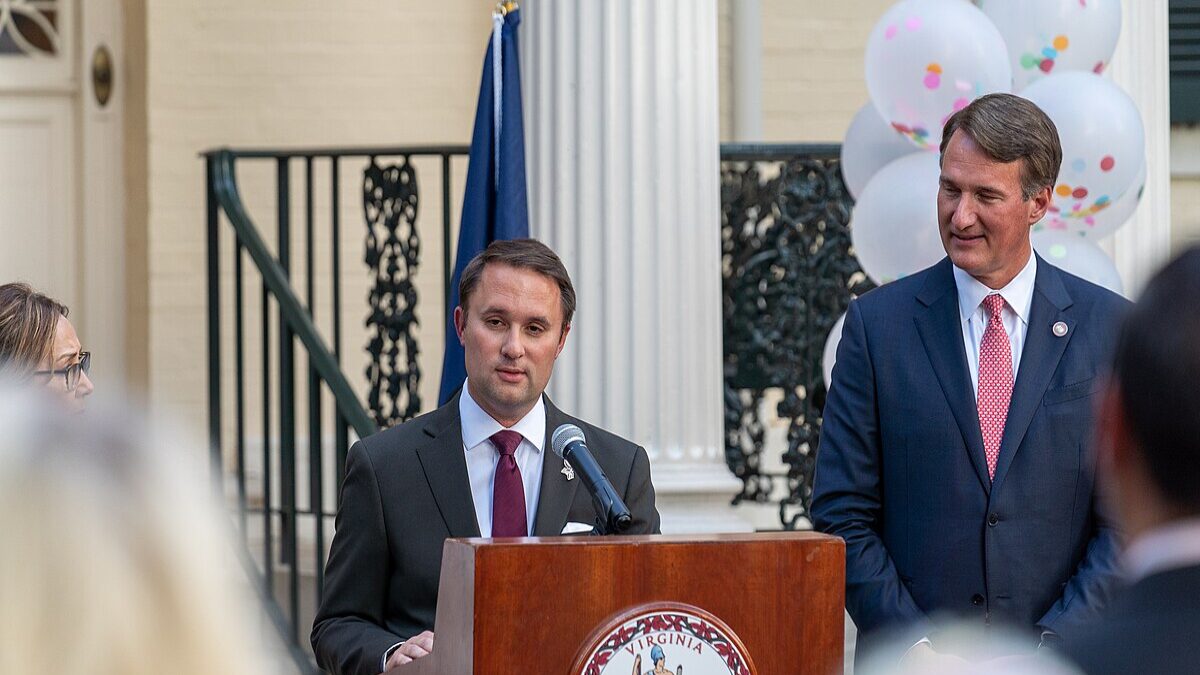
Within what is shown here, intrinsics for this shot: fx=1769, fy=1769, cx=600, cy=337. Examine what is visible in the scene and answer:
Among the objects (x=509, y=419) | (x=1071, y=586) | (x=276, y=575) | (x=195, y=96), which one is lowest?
(x=276, y=575)

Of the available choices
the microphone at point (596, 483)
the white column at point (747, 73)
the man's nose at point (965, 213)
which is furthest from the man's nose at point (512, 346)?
the white column at point (747, 73)

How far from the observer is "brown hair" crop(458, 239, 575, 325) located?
3.35 meters

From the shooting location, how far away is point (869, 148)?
5012 mm

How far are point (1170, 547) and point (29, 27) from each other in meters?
7.02

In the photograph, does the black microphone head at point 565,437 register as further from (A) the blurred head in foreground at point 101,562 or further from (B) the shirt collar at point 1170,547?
(A) the blurred head in foreground at point 101,562

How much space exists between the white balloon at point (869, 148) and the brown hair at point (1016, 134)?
1.55 meters

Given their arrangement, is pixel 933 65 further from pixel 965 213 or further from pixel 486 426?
pixel 486 426

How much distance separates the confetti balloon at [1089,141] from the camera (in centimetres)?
441

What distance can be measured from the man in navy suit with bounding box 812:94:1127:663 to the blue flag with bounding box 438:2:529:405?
6.67ft

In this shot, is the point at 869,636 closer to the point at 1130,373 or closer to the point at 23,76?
the point at 1130,373

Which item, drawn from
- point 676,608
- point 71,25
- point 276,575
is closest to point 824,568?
point 676,608

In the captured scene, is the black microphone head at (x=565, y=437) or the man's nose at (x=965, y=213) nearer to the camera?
the black microphone head at (x=565, y=437)

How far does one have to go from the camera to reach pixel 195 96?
24.5ft

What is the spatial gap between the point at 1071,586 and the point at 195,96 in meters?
5.19
